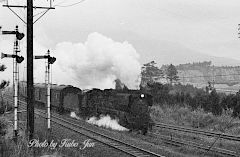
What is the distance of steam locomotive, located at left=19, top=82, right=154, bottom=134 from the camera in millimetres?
19203

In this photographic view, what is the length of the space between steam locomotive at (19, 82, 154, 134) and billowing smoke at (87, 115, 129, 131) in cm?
31

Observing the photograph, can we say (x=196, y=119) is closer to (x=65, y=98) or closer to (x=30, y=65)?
(x=65, y=98)

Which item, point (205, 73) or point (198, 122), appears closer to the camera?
point (198, 122)

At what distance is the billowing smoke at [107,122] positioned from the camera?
2067cm

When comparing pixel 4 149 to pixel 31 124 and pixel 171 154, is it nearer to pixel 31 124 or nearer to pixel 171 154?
pixel 31 124

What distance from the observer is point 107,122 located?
71.5 ft

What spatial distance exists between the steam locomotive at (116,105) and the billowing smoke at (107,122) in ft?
1.01

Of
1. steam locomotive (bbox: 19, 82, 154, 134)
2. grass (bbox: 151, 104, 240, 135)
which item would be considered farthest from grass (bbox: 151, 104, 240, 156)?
steam locomotive (bbox: 19, 82, 154, 134)

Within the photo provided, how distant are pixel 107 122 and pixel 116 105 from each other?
202 centimetres

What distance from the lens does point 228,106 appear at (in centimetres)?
2836

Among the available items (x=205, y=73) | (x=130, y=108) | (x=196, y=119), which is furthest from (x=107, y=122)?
(x=205, y=73)

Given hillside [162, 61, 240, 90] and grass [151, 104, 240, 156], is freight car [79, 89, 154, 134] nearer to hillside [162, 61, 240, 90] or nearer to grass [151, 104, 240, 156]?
grass [151, 104, 240, 156]

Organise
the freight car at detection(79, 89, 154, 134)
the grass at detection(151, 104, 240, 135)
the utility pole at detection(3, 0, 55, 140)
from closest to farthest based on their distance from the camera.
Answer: the utility pole at detection(3, 0, 55, 140) < the freight car at detection(79, 89, 154, 134) < the grass at detection(151, 104, 240, 135)

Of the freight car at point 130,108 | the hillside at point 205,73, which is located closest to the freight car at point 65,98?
the freight car at point 130,108
